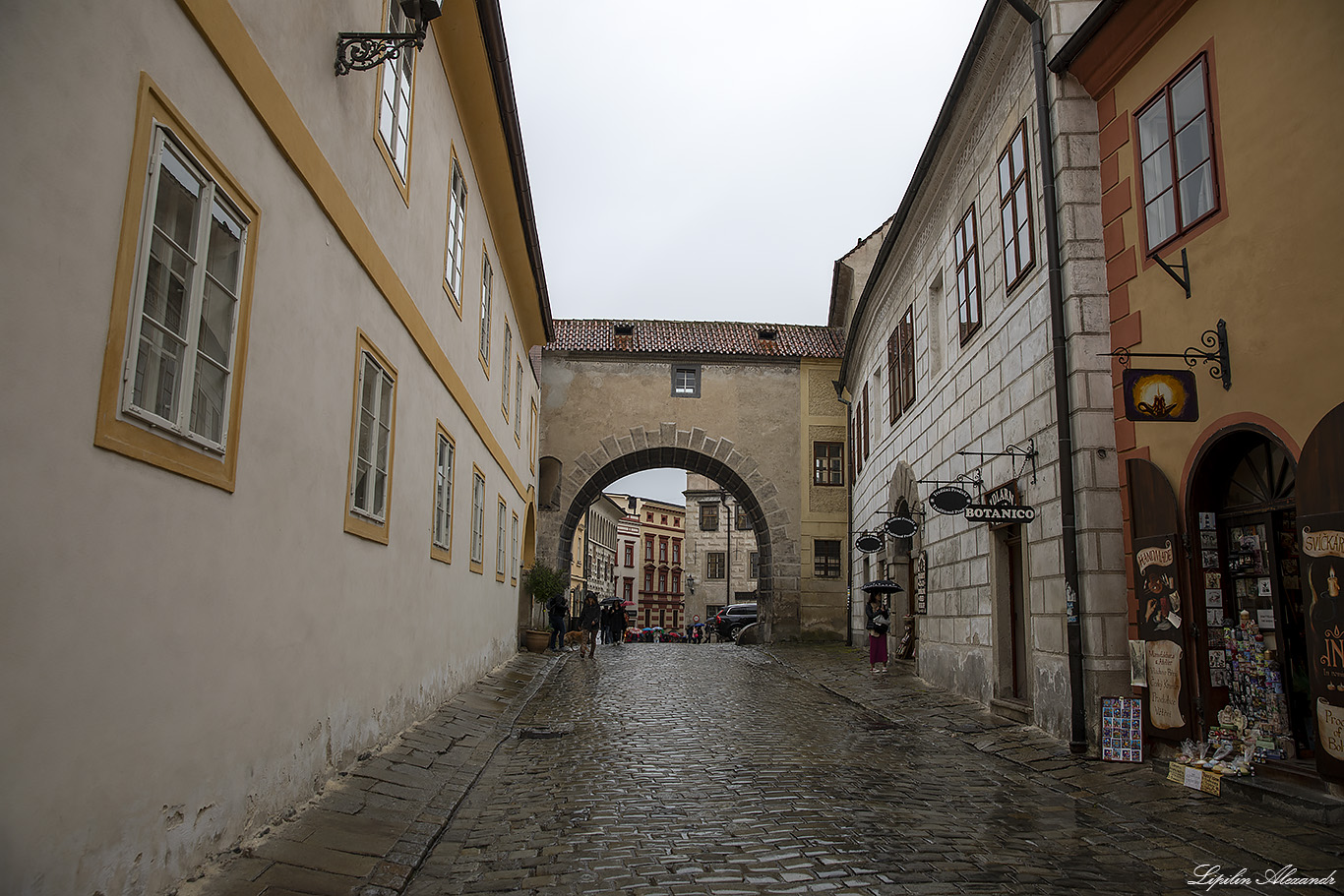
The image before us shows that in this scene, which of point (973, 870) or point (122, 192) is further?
point (973, 870)

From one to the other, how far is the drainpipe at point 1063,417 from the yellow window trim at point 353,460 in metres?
5.79

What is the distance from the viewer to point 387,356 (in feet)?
25.7

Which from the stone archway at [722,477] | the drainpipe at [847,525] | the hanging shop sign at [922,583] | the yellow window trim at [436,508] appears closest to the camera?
the yellow window trim at [436,508]

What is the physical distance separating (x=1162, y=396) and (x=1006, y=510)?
2.84 meters

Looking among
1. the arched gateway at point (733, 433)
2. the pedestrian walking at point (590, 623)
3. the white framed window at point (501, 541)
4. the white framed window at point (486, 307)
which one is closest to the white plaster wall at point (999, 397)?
the white framed window at point (486, 307)

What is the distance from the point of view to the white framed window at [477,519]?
1321cm

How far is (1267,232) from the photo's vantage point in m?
6.49

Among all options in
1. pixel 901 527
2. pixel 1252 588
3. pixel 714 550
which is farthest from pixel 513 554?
pixel 714 550

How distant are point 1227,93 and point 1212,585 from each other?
3505 mm

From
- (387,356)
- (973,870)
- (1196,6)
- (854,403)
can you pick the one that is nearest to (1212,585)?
(973,870)

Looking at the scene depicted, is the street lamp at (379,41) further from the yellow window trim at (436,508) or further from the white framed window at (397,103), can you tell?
the yellow window trim at (436,508)

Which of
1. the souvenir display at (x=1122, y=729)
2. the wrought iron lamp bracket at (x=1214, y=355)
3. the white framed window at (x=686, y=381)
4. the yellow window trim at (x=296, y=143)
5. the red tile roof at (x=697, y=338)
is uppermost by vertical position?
the red tile roof at (x=697, y=338)

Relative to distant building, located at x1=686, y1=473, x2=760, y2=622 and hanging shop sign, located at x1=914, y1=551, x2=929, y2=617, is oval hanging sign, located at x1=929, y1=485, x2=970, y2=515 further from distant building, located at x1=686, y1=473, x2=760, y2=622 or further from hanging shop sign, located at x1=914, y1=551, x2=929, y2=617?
distant building, located at x1=686, y1=473, x2=760, y2=622

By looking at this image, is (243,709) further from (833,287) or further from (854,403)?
(833,287)
